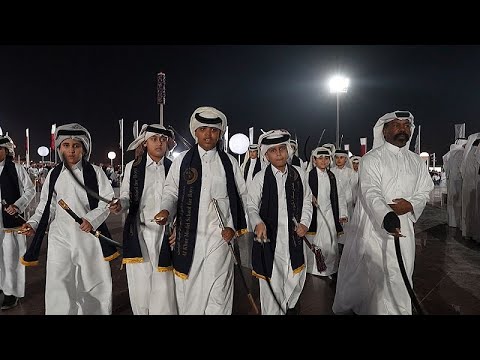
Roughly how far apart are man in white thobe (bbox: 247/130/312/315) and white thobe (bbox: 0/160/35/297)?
2.70 meters

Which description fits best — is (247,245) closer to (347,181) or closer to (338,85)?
(347,181)

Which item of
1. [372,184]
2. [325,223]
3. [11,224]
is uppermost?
[372,184]

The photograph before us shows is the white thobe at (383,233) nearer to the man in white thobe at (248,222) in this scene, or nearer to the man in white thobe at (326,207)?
the man in white thobe at (326,207)

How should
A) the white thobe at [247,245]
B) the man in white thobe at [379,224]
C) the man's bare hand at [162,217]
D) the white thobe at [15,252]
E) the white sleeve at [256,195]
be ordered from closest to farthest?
the man's bare hand at [162,217], the man in white thobe at [379,224], the white sleeve at [256,195], the white thobe at [15,252], the white thobe at [247,245]

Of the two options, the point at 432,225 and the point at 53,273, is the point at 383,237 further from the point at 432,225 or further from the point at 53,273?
the point at 432,225

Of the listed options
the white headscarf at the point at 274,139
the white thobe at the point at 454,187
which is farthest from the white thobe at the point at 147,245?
the white thobe at the point at 454,187

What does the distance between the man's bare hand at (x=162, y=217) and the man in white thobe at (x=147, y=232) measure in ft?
1.49

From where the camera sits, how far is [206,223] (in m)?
3.32

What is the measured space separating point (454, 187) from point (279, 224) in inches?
301

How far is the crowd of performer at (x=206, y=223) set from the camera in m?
3.30

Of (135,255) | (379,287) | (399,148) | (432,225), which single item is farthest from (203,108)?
(432,225)

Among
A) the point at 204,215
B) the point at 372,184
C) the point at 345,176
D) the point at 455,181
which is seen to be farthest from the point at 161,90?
the point at 455,181

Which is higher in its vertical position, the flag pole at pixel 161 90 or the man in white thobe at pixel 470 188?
the flag pole at pixel 161 90

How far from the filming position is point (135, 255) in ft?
12.1
